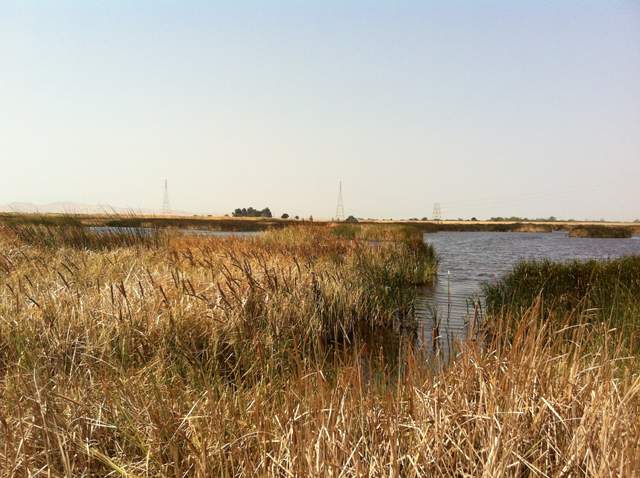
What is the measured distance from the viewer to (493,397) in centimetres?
316

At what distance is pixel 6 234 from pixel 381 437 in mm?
14330

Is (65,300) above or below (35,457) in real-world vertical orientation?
above

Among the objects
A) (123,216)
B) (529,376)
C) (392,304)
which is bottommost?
(392,304)

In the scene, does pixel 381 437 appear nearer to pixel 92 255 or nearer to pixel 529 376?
pixel 529 376

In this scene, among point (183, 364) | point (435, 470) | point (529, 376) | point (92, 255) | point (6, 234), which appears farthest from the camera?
point (6, 234)

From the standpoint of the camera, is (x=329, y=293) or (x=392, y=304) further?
(x=392, y=304)

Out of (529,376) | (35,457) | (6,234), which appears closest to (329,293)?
(529,376)

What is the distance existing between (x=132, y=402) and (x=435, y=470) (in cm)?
216

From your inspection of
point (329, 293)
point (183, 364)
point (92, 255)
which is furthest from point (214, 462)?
point (92, 255)

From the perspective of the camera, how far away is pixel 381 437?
3250 millimetres

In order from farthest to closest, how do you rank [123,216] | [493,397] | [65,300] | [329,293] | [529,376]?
[123,216] < [329,293] < [65,300] < [529,376] < [493,397]

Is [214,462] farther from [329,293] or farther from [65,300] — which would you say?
[329,293]

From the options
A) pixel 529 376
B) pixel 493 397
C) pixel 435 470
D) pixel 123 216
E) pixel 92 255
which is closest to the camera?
pixel 435 470

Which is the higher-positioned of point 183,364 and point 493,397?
point 493,397
